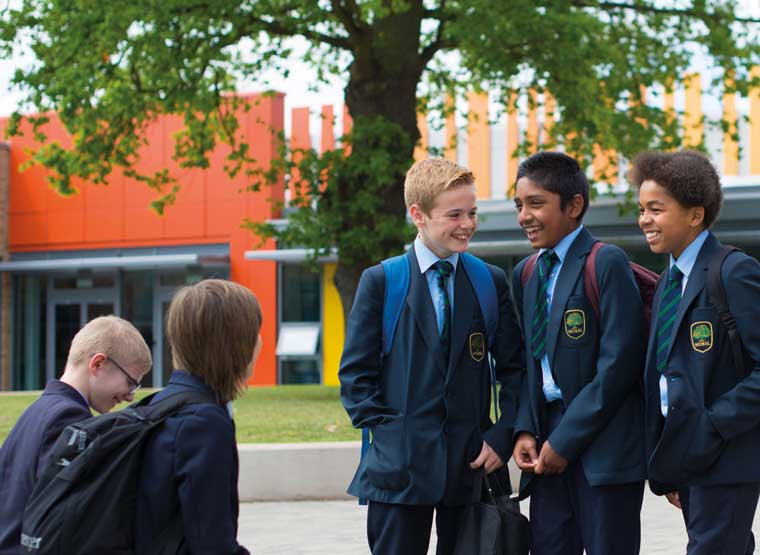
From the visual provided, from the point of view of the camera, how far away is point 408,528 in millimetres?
3990

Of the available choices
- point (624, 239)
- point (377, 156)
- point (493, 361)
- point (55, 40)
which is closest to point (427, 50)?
point (377, 156)

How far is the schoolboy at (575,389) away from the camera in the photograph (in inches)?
155

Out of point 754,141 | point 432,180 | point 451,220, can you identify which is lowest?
point 451,220

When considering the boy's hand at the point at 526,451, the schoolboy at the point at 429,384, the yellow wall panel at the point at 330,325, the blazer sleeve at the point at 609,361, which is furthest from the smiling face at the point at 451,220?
the yellow wall panel at the point at 330,325

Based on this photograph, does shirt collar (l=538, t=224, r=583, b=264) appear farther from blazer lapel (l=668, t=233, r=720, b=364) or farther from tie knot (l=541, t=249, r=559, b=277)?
blazer lapel (l=668, t=233, r=720, b=364)

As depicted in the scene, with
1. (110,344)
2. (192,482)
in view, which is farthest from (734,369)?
(110,344)

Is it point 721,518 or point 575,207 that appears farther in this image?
point 575,207

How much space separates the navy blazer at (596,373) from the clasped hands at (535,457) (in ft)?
0.08

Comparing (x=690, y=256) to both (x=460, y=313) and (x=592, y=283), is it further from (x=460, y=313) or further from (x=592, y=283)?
(x=460, y=313)

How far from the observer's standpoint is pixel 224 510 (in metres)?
2.97

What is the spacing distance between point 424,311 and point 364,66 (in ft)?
44.1

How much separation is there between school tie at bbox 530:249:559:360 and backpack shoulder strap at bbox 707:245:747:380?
1.84ft

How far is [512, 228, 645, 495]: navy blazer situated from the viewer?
3.94 metres

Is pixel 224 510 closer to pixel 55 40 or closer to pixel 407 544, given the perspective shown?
pixel 407 544
